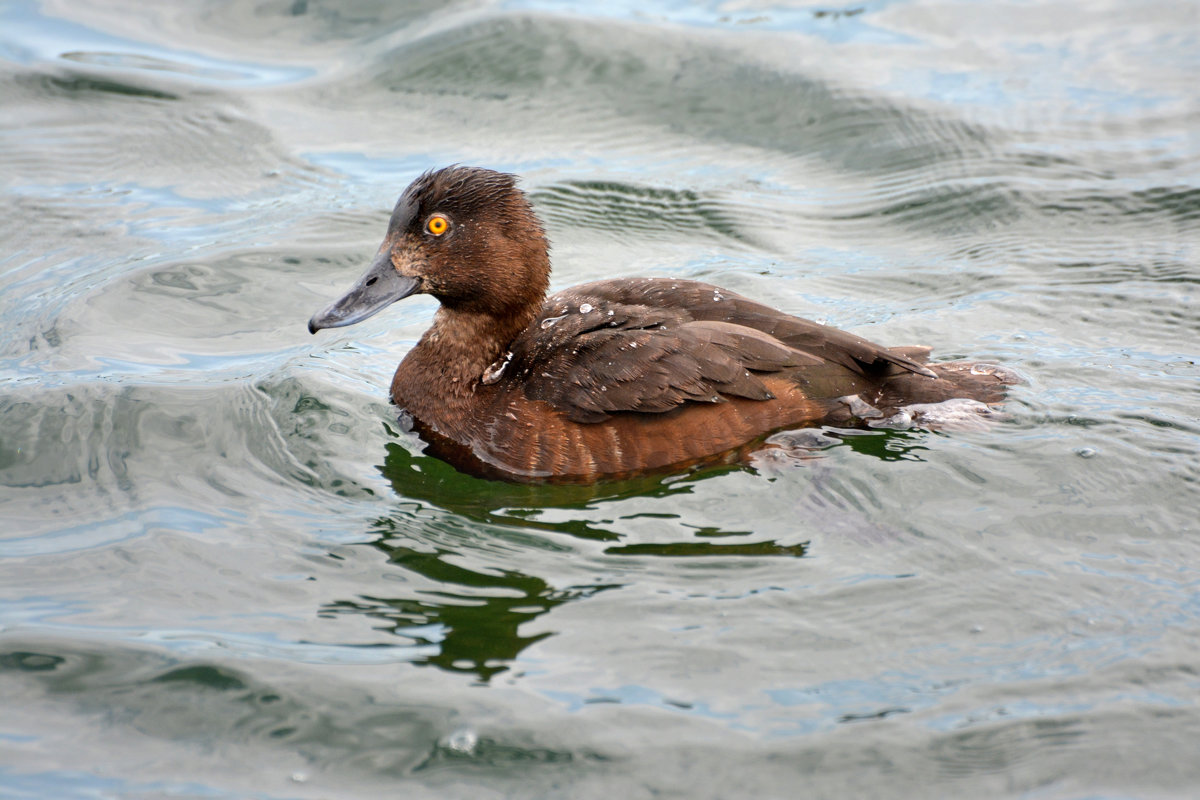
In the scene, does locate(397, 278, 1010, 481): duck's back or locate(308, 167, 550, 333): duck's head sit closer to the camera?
locate(397, 278, 1010, 481): duck's back

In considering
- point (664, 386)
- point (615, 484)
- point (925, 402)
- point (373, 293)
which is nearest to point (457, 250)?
point (373, 293)

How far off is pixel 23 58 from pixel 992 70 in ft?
27.4

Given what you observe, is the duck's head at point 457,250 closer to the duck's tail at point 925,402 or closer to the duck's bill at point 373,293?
the duck's bill at point 373,293

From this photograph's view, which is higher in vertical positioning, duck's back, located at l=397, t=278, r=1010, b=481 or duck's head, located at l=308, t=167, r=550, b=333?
duck's head, located at l=308, t=167, r=550, b=333

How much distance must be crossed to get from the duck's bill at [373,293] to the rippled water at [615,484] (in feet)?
2.02

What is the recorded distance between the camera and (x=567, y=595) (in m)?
4.80

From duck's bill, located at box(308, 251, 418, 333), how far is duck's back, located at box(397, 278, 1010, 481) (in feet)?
2.05

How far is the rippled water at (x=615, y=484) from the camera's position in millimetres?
4129

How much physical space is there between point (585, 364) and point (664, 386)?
42 cm

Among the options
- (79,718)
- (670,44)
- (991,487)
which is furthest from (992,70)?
(79,718)

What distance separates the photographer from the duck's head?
6059 millimetres

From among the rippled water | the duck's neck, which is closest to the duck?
the duck's neck

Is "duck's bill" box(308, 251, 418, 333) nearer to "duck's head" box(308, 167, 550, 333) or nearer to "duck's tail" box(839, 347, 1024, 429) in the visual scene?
"duck's head" box(308, 167, 550, 333)

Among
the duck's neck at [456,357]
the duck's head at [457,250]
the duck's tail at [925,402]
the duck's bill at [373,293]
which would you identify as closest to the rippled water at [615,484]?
the duck's tail at [925,402]
